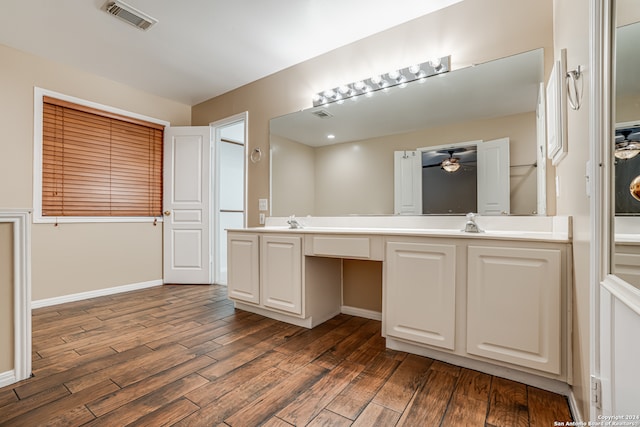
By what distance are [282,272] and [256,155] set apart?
61.4 inches

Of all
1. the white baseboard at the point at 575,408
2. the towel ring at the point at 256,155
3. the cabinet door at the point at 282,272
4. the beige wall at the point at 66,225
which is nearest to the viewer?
the white baseboard at the point at 575,408

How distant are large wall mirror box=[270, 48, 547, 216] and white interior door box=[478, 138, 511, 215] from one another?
1.2 inches

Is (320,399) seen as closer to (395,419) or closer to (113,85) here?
(395,419)

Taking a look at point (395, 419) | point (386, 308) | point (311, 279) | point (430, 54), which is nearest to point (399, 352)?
point (386, 308)

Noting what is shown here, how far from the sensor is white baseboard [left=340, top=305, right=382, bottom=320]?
2.52 meters

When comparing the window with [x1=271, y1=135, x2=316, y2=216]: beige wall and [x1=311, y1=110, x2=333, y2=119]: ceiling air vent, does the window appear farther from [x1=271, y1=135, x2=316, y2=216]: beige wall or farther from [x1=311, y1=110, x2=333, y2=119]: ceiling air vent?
[x1=311, y1=110, x2=333, y2=119]: ceiling air vent

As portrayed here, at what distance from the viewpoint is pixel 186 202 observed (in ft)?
12.6

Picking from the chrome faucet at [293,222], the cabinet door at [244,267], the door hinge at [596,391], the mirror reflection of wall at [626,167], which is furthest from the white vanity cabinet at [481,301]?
the cabinet door at [244,267]

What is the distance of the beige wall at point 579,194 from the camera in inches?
42.4

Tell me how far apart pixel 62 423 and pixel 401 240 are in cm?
184

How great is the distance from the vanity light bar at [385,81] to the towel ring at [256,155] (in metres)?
0.86

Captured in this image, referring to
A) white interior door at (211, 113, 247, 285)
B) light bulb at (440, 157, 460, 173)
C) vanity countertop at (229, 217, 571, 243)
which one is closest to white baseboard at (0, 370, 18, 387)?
vanity countertop at (229, 217, 571, 243)

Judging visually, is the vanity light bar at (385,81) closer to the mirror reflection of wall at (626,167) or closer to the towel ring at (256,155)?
the towel ring at (256,155)

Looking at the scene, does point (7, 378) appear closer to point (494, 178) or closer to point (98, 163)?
point (98, 163)
